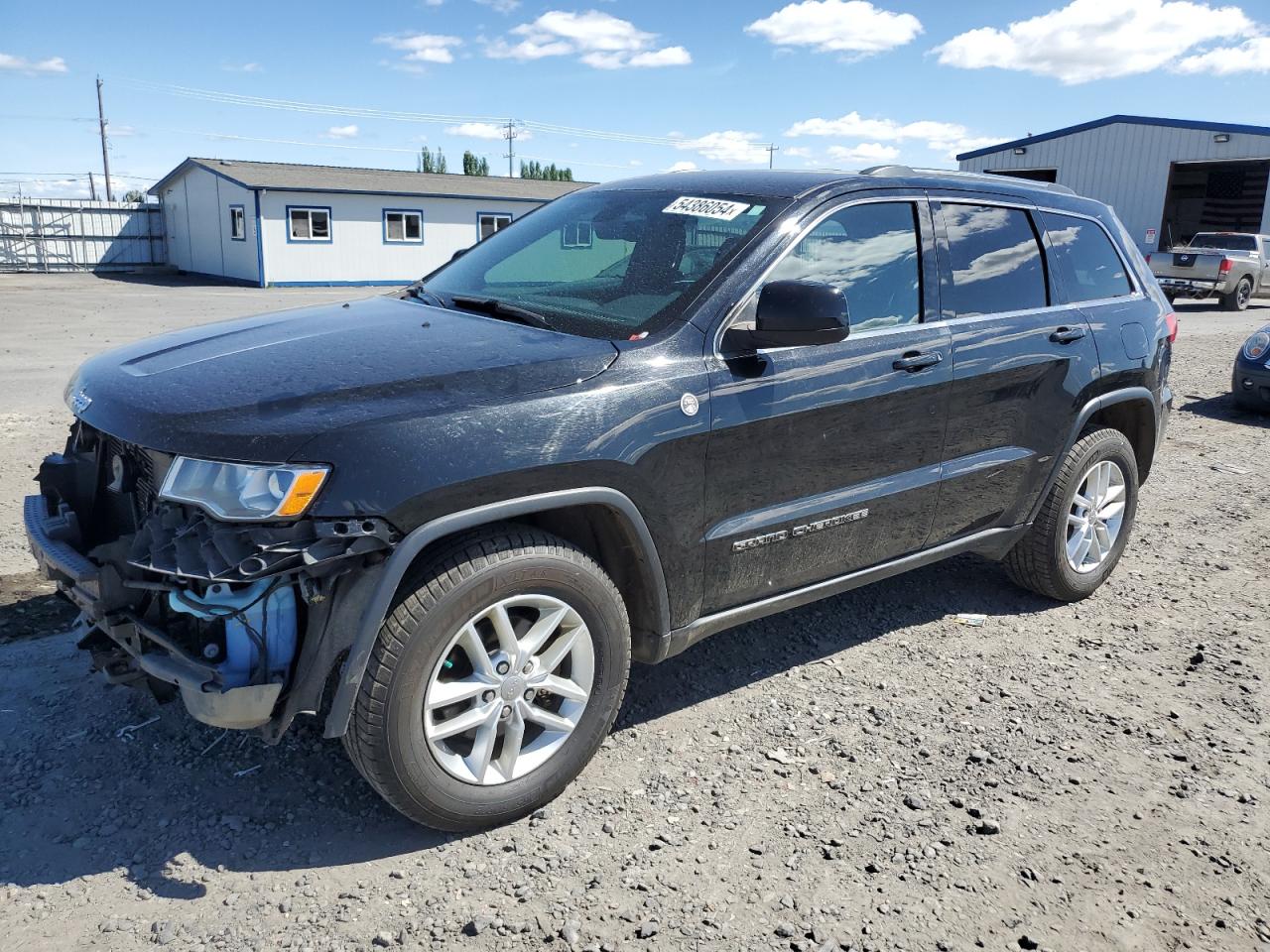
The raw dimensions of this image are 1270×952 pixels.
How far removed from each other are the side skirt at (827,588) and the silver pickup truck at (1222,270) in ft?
70.9

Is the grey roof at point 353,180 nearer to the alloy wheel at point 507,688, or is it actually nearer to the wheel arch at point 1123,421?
the wheel arch at point 1123,421

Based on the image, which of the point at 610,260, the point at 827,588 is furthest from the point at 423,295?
the point at 827,588

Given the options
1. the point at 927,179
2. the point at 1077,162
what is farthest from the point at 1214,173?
the point at 927,179

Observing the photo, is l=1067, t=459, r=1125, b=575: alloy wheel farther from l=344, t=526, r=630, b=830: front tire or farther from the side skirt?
l=344, t=526, r=630, b=830: front tire

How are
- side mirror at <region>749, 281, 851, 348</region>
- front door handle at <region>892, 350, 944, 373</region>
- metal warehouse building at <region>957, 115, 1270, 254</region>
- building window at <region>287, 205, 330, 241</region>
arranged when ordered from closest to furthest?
side mirror at <region>749, 281, 851, 348</region> → front door handle at <region>892, 350, 944, 373</region> → metal warehouse building at <region>957, 115, 1270, 254</region> → building window at <region>287, 205, 330, 241</region>

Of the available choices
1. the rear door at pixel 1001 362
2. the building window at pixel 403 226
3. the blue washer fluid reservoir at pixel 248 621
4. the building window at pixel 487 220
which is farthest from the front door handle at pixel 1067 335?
the building window at pixel 487 220

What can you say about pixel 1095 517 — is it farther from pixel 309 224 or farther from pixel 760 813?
pixel 309 224

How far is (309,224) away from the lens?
104ft

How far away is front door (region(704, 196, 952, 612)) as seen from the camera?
3.32 m

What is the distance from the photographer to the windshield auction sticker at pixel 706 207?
367cm

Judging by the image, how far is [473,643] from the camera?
2846 millimetres

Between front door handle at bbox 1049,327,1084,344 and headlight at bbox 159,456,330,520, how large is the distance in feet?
10.5

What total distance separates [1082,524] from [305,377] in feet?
12.1

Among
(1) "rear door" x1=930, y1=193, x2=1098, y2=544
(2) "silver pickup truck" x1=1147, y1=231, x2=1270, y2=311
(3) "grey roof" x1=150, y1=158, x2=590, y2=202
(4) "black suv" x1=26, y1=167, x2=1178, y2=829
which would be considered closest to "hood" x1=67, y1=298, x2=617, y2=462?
(4) "black suv" x1=26, y1=167, x2=1178, y2=829
